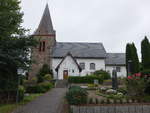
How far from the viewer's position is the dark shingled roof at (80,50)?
3875 cm

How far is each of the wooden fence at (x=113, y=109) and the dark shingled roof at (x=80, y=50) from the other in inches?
1182

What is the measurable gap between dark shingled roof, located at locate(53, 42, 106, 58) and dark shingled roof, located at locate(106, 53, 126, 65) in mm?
2552

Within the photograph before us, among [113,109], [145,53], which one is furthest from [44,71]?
[113,109]

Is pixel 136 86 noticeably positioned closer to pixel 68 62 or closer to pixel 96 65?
pixel 68 62

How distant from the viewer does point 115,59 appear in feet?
134

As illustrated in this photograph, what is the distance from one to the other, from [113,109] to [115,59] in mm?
33541

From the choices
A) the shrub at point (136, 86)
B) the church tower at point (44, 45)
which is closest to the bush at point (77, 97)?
the shrub at point (136, 86)

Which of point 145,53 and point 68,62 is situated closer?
point 145,53

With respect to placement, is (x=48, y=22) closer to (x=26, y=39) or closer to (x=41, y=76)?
(x=41, y=76)

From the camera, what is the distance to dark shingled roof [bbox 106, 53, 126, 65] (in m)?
39.7

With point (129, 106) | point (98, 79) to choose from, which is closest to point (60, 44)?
point (98, 79)

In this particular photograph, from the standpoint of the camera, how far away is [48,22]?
41.1 meters

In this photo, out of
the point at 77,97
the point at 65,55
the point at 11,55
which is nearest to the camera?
the point at 77,97

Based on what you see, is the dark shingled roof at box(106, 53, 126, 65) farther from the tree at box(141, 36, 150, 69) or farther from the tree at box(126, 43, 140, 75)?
the tree at box(141, 36, 150, 69)
